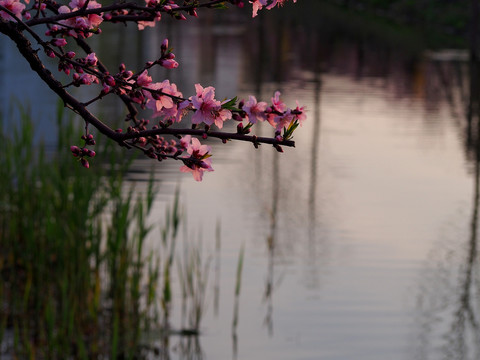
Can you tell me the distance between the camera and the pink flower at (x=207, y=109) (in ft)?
9.94

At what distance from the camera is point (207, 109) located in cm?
305

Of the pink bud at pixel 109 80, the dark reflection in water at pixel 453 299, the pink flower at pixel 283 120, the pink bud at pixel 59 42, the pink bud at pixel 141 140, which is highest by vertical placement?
the pink bud at pixel 59 42

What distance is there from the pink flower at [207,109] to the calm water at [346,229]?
6.55 meters

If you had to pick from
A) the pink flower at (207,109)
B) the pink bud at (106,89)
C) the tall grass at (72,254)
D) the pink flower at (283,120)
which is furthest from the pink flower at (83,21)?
the tall grass at (72,254)

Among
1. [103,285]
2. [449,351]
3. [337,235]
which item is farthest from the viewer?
[337,235]

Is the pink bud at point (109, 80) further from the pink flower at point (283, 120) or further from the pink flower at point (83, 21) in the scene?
the pink flower at point (283, 120)

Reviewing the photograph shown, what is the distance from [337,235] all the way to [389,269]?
2.04 m

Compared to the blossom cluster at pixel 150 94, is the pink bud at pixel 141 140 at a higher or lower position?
lower

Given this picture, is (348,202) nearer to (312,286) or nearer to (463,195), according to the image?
(463,195)

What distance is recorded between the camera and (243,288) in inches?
479

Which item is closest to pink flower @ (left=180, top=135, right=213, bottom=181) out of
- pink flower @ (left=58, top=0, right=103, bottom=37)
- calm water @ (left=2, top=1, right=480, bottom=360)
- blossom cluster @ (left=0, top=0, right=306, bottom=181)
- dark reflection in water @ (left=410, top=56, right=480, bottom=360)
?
blossom cluster @ (left=0, top=0, right=306, bottom=181)

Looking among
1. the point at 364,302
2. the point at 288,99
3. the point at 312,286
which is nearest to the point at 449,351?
the point at 364,302

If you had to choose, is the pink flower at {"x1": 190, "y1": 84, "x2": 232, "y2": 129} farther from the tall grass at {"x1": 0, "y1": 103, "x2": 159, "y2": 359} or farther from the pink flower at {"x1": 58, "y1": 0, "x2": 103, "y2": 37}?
the tall grass at {"x1": 0, "y1": 103, "x2": 159, "y2": 359}

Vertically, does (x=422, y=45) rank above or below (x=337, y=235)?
above
